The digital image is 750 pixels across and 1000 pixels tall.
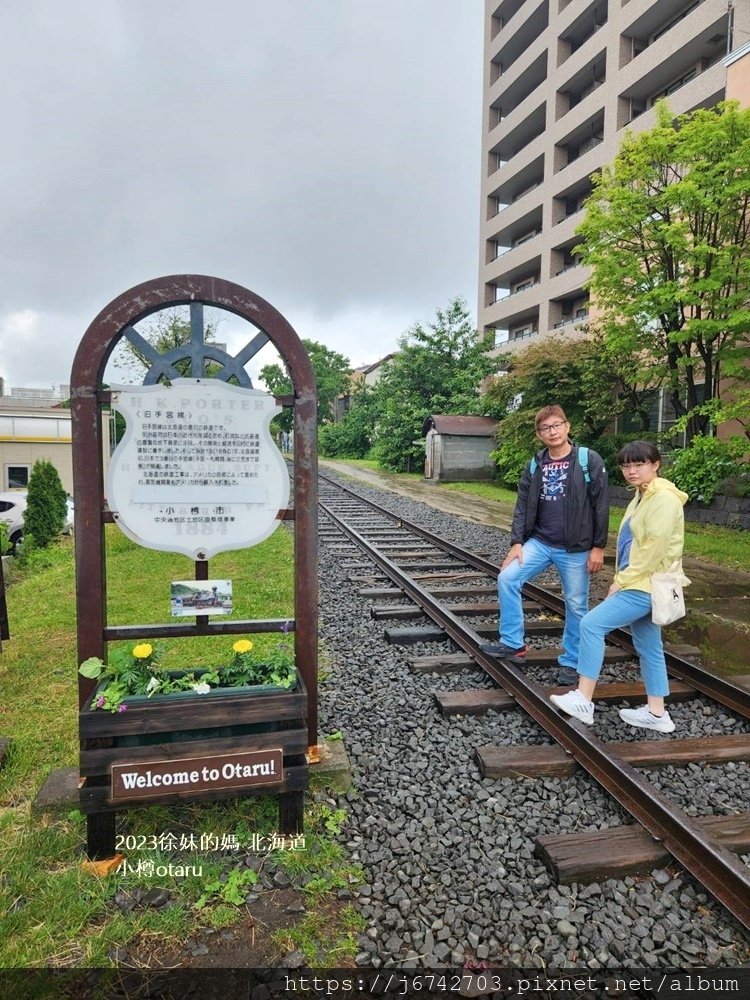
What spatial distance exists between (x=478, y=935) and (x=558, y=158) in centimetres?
3534

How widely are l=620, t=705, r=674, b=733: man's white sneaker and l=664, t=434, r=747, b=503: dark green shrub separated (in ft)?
29.6

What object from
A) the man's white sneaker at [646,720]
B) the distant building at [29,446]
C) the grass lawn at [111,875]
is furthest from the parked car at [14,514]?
the man's white sneaker at [646,720]

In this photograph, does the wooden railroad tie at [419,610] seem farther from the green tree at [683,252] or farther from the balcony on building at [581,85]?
the balcony on building at [581,85]

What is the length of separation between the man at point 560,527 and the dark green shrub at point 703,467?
27.7 ft

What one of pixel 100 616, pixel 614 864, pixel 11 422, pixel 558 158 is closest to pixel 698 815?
pixel 614 864

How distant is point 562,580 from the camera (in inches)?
171

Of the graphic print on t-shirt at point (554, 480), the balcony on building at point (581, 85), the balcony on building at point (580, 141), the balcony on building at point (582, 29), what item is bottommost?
the graphic print on t-shirt at point (554, 480)

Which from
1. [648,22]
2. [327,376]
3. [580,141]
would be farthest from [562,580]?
[327,376]

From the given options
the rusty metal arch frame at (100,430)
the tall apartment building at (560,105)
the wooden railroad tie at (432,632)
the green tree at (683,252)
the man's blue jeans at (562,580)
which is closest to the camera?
the rusty metal arch frame at (100,430)

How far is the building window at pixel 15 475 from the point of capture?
81.3 ft

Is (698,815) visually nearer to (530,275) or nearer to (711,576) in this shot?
(711,576)

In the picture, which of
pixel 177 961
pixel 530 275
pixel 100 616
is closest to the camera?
pixel 177 961

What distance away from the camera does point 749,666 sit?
494cm

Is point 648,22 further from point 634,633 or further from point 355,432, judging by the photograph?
point 634,633
